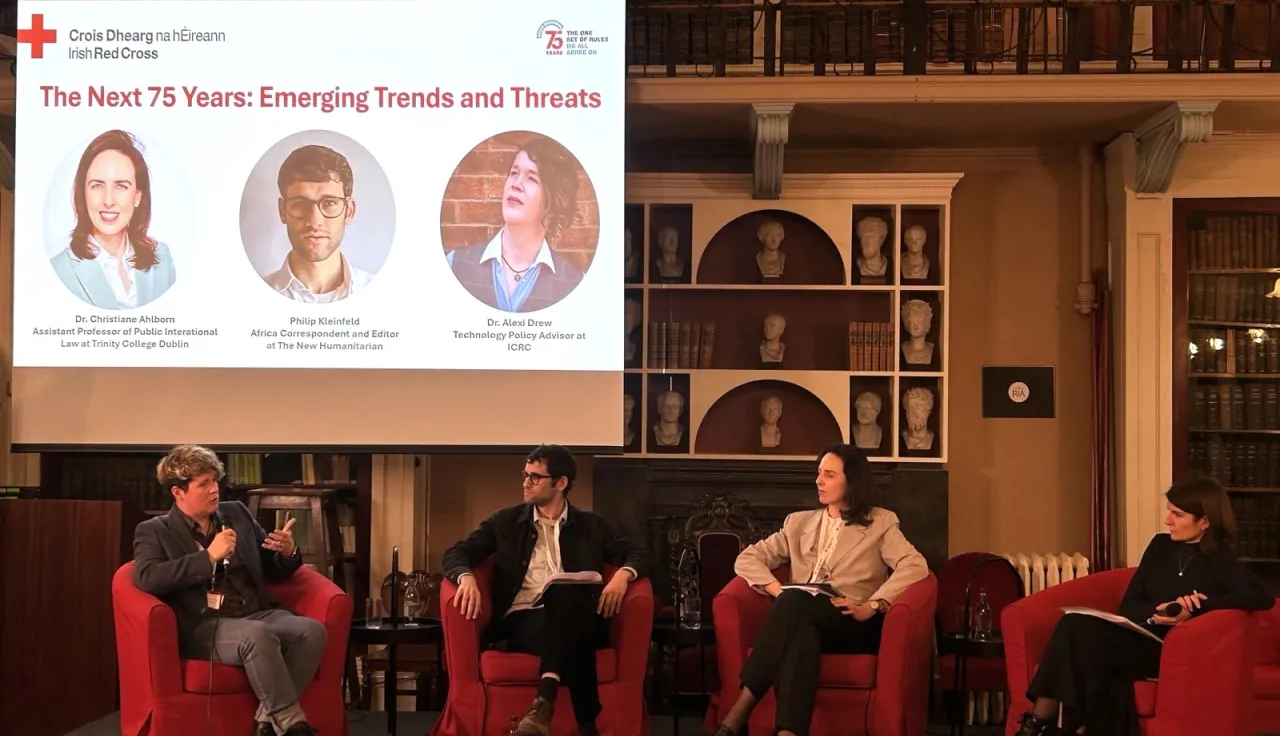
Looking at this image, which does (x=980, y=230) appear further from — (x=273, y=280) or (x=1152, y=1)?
(x=273, y=280)

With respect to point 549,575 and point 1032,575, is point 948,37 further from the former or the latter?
point 549,575

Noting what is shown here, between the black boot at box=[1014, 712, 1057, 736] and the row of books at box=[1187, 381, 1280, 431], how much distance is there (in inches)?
94.5

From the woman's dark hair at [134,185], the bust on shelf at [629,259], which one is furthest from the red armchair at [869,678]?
the woman's dark hair at [134,185]

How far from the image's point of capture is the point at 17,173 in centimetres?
524

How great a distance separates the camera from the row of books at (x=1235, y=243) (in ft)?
19.0

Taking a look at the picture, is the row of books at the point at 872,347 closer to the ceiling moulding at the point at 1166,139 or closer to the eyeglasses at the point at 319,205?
the ceiling moulding at the point at 1166,139

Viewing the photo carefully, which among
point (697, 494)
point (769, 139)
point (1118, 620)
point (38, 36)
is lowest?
point (1118, 620)

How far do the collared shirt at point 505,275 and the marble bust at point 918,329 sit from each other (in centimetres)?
170

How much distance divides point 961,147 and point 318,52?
3.05m

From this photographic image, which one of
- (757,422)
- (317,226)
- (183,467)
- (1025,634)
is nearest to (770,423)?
(757,422)

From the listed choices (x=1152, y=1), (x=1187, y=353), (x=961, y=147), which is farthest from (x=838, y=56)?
(x=1187, y=353)

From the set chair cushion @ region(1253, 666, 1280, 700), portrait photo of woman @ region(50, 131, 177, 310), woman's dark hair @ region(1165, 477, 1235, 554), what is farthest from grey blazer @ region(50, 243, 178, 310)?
chair cushion @ region(1253, 666, 1280, 700)

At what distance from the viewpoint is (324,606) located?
4.24 metres

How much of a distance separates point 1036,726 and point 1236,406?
2.62 m
